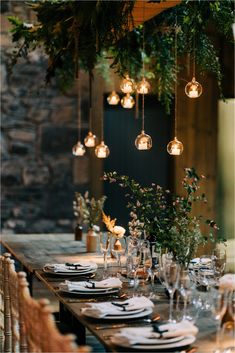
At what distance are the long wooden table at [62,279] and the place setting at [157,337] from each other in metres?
0.05

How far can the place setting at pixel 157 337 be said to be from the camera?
3.22 m

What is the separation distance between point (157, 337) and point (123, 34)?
11.8 ft

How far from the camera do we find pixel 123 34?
6477 millimetres

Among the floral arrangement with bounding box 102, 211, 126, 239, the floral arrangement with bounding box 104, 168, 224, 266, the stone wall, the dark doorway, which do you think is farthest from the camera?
the dark doorway

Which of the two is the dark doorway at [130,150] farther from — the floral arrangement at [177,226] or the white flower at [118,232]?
the floral arrangement at [177,226]

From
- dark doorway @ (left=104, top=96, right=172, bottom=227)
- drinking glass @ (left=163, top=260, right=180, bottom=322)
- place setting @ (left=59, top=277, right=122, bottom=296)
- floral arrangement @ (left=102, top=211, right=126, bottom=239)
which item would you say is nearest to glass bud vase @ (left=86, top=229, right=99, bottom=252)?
floral arrangement @ (left=102, top=211, right=126, bottom=239)

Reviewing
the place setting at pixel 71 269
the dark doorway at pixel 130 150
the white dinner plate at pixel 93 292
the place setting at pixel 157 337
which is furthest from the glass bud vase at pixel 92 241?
the dark doorway at pixel 130 150

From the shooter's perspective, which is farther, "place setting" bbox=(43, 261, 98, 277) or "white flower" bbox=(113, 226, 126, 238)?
"white flower" bbox=(113, 226, 126, 238)

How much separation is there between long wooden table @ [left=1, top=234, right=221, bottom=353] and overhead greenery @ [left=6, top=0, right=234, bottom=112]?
4.40 feet

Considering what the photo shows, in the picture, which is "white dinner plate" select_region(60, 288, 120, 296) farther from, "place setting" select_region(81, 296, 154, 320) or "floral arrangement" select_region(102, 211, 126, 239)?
"floral arrangement" select_region(102, 211, 126, 239)

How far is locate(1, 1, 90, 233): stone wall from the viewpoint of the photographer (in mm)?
9047

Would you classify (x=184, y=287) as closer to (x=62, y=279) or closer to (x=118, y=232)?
(x=62, y=279)

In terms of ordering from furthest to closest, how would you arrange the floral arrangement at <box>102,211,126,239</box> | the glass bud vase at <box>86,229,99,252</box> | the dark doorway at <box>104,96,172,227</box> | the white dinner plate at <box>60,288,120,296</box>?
the dark doorway at <box>104,96,172,227</box>, the glass bud vase at <box>86,229,99,252</box>, the floral arrangement at <box>102,211,126,239</box>, the white dinner plate at <box>60,288,120,296</box>

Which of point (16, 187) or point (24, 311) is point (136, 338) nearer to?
point (24, 311)
